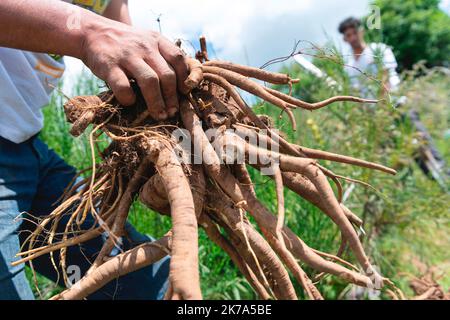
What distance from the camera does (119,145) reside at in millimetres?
1242

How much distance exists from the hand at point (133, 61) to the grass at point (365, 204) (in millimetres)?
1326

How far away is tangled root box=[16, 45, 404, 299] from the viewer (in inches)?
44.6

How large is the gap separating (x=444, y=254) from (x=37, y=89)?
8.51 feet

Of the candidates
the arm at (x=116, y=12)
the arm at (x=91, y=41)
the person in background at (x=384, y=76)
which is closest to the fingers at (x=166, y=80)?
the arm at (x=91, y=41)

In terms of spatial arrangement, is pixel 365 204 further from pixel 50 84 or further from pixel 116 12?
pixel 50 84

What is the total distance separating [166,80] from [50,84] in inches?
18.4

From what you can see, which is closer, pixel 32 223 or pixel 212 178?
pixel 212 178

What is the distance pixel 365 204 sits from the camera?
2.71m

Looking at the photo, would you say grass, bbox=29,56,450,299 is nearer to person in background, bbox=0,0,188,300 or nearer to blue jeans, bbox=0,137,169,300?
blue jeans, bbox=0,137,169,300

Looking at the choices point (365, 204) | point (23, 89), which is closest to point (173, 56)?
point (23, 89)

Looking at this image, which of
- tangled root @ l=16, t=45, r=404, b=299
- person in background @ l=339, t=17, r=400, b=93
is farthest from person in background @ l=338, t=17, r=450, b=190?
tangled root @ l=16, t=45, r=404, b=299

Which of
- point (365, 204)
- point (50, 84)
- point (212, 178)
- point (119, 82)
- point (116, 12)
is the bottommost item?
point (212, 178)

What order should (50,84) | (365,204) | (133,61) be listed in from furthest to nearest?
(365,204) → (50,84) → (133,61)
